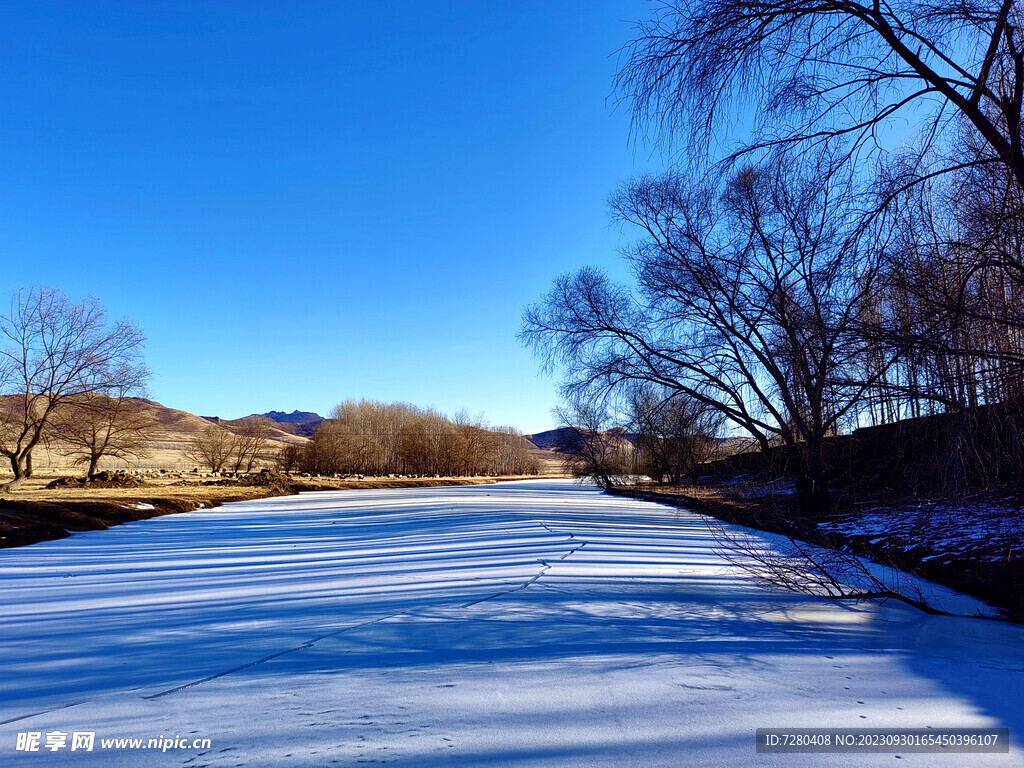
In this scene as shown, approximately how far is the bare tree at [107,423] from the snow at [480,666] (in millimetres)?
21842

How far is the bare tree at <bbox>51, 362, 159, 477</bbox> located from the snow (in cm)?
2184

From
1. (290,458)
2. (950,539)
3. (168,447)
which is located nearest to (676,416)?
(950,539)

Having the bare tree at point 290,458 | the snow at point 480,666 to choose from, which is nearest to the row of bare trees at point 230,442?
the bare tree at point 290,458

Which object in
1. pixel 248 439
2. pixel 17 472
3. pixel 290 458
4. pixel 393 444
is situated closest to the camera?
pixel 17 472

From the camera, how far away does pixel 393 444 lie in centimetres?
7712

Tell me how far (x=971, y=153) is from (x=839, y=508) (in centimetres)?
888

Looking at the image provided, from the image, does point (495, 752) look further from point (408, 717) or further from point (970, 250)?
point (970, 250)

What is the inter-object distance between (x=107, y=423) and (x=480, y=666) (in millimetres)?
30918

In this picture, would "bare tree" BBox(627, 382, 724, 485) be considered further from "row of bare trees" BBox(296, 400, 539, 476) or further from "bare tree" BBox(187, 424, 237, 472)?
"row of bare trees" BBox(296, 400, 539, 476)

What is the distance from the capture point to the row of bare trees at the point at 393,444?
65.1 meters

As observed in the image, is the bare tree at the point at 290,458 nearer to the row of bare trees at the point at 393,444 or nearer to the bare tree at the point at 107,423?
the row of bare trees at the point at 393,444

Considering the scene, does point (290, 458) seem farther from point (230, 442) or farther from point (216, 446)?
point (216, 446)

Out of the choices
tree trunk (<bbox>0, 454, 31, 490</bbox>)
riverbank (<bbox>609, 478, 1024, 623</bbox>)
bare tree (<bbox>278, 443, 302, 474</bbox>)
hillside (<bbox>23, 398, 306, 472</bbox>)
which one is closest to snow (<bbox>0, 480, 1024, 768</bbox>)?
riverbank (<bbox>609, 478, 1024, 623</bbox>)

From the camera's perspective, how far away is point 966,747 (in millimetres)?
2334
